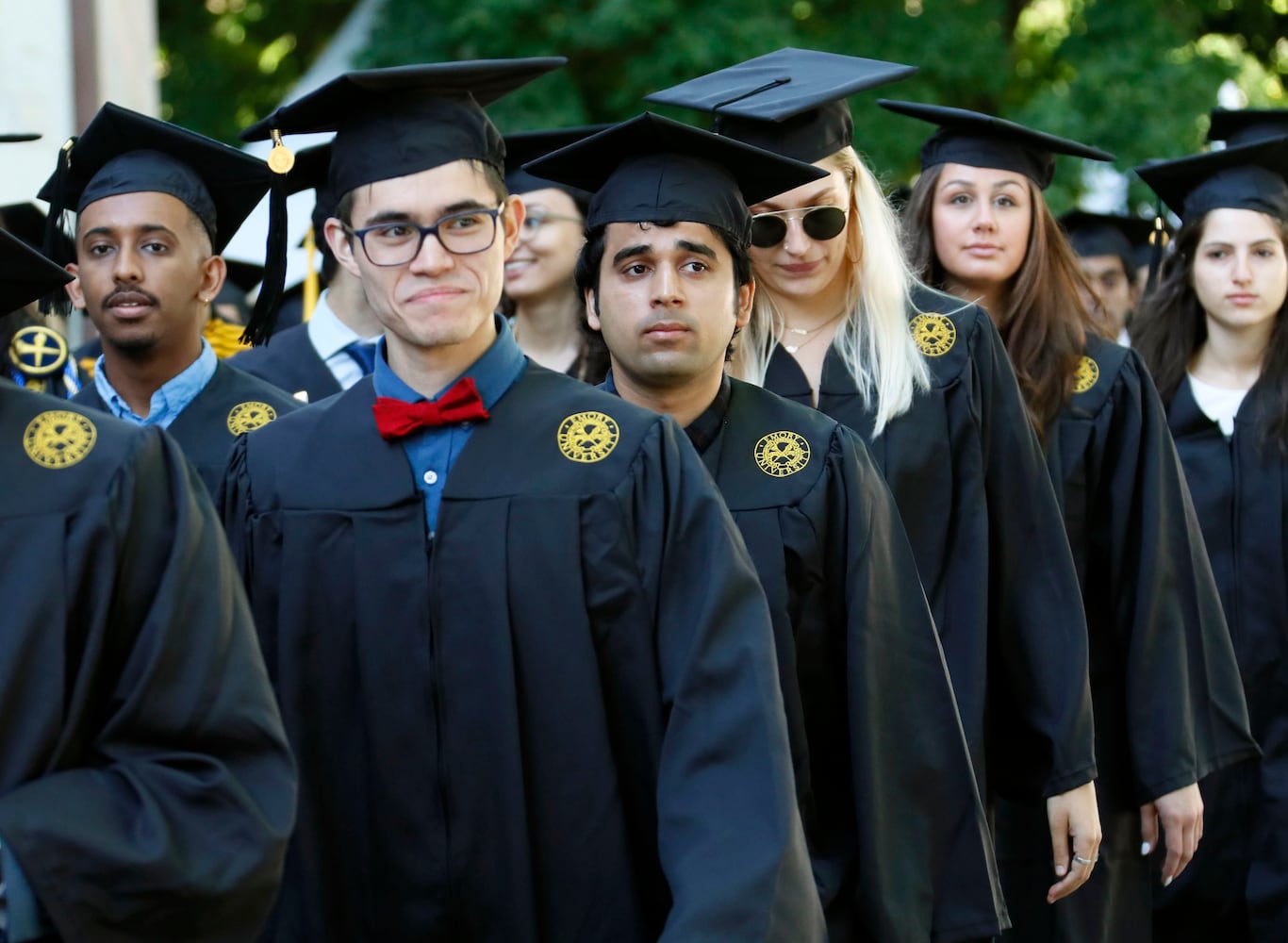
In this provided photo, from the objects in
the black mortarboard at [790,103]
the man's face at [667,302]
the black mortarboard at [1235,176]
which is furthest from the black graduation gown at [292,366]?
the black mortarboard at [1235,176]

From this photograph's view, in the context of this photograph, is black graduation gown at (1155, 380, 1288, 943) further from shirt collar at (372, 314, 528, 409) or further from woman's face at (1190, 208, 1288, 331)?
shirt collar at (372, 314, 528, 409)

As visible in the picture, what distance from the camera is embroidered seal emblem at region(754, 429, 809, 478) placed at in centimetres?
394

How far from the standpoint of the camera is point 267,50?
15750 mm

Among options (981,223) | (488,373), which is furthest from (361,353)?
(488,373)

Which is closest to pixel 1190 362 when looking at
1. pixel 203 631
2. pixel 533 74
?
pixel 533 74

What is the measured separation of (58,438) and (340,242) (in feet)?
3.49

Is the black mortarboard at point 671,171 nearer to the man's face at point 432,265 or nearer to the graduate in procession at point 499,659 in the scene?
the man's face at point 432,265

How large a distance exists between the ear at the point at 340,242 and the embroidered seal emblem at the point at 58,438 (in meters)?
0.99

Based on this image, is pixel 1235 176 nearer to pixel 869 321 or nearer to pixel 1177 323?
pixel 1177 323

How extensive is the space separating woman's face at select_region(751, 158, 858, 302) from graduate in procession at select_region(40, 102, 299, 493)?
1329 mm

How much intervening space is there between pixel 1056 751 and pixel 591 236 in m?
1.69

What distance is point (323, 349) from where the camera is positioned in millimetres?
6359

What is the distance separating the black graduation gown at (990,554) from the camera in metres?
4.54

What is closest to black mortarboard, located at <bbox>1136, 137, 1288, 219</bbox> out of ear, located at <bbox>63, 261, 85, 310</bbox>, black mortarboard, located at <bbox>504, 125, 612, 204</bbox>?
black mortarboard, located at <bbox>504, 125, 612, 204</bbox>
